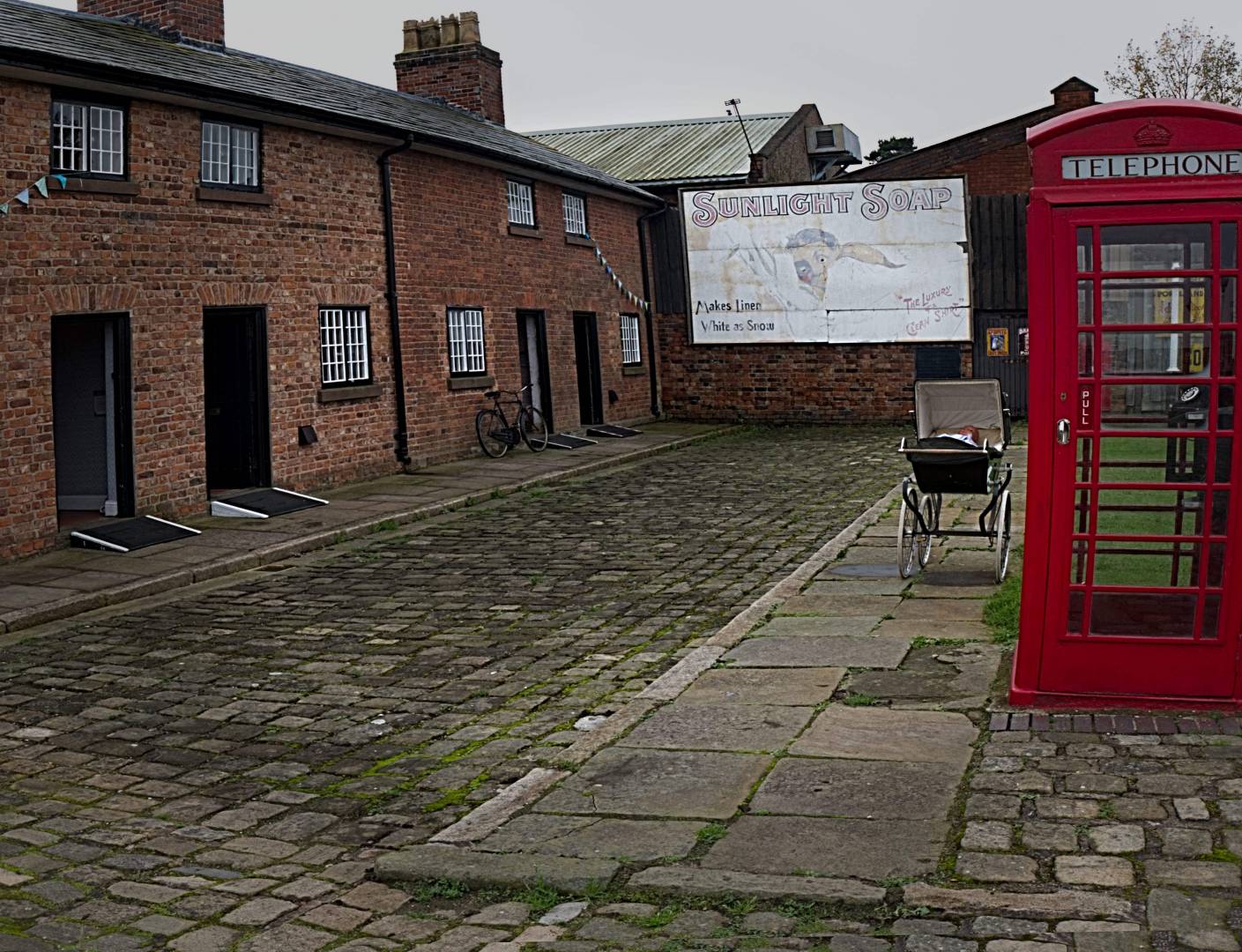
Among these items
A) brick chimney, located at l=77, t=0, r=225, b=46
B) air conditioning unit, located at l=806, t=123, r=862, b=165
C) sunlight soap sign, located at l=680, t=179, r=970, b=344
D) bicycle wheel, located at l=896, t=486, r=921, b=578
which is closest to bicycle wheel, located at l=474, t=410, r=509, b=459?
brick chimney, located at l=77, t=0, r=225, b=46

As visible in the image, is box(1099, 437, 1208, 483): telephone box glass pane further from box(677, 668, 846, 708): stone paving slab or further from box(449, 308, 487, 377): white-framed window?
box(449, 308, 487, 377): white-framed window

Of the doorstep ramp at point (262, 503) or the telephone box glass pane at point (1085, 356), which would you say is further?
the doorstep ramp at point (262, 503)

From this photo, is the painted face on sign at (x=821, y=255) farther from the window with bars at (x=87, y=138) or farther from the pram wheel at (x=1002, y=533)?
the pram wheel at (x=1002, y=533)

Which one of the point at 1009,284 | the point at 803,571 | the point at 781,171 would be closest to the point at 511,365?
the point at 1009,284

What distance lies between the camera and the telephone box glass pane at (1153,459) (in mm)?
6562

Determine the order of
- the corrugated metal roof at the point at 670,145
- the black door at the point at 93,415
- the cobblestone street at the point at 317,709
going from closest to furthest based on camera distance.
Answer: the cobblestone street at the point at 317,709
the black door at the point at 93,415
the corrugated metal roof at the point at 670,145

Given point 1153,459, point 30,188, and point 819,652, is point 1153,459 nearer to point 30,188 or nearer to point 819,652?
point 819,652

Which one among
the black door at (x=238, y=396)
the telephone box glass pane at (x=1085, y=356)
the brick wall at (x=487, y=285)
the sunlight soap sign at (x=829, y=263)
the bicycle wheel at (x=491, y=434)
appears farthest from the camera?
the sunlight soap sign at (x=829, y=263)

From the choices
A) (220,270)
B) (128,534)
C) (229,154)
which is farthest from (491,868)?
(229,154)

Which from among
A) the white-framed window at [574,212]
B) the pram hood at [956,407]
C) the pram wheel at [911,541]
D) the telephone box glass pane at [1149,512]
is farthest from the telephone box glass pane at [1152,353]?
the white-framed window at [574,212]

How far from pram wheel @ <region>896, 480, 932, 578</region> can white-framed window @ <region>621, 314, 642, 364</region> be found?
17601 millimetres

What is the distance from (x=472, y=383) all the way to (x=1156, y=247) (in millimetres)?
16164

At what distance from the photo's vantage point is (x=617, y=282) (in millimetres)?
28453

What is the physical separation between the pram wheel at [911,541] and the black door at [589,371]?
630 inches
